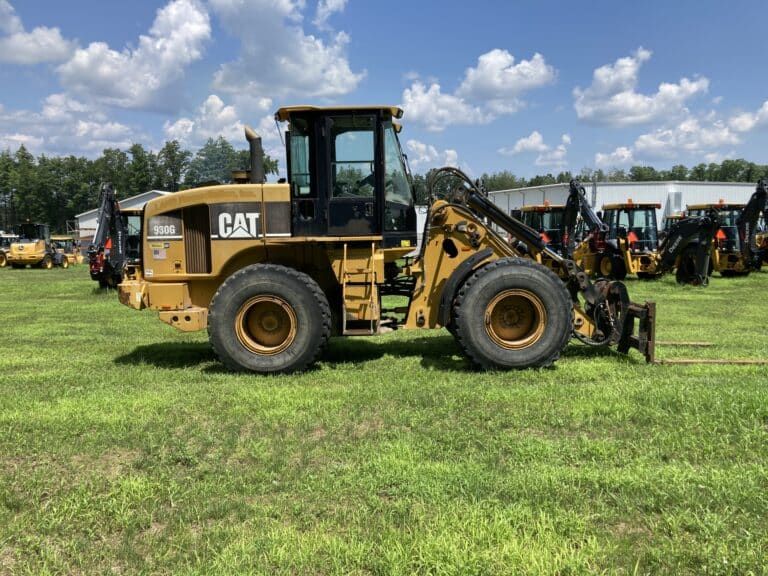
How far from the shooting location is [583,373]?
6.30m

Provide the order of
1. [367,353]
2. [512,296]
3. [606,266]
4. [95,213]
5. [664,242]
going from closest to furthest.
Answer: [512,296], [367,353], [664,242], [606,266], [95,213]

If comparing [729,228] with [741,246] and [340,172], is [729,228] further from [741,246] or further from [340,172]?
[340,172]

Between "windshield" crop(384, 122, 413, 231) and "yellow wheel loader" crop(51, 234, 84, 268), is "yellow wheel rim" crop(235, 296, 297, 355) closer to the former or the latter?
"windshield" crop(384, 122, 413, 231)

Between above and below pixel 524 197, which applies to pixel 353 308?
below

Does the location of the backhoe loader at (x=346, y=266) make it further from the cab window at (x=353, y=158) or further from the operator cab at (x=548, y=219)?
the operator cab at (x=548, y=219)

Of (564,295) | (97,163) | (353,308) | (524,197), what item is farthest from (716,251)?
(97,163)

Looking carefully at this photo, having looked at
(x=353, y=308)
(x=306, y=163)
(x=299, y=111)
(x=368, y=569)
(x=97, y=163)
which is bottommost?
(x=368, y=569)

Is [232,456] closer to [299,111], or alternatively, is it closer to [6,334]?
[299,111]

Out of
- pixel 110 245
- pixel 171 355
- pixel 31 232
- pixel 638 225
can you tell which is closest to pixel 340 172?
pixel 171 355

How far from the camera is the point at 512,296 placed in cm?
657

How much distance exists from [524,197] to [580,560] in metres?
43.9

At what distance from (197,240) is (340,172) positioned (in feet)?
6.45

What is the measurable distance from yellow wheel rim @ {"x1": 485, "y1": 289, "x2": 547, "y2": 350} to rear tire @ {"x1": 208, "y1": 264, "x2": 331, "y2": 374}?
1.89 meters

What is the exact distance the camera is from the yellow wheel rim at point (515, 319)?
21.4 feet
